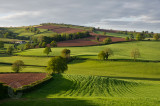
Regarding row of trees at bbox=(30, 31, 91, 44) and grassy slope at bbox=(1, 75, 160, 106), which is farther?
row of trees at bbox=(30, 31, 91, 44)

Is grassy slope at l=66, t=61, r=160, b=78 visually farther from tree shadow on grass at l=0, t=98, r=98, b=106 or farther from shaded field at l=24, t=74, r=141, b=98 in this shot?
tree shadow on grass at l=0, t=98, r=98, b=106

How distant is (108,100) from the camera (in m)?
23.3

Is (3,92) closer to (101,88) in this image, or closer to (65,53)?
(101,88)

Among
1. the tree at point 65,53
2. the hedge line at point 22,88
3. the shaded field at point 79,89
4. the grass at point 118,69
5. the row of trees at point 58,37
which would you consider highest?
the row of trees at point 58,37

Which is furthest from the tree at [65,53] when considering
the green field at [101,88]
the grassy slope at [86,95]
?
the grassy slope at [86,95]

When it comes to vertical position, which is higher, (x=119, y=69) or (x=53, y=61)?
(x=53, y=61)

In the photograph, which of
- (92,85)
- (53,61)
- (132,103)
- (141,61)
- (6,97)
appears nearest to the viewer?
→ (132,103)

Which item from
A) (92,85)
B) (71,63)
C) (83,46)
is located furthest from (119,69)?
(83,46)

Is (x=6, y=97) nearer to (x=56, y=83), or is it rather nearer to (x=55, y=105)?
(x=55, y=105)

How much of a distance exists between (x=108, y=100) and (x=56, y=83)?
1891 centimetres

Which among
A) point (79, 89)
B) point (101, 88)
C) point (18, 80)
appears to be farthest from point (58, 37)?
point (79, 89)

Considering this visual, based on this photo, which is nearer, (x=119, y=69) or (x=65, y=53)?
(x=119, y=69)

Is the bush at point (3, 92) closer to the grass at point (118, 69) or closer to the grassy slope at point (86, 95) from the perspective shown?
the grassy slope at point (86, 95)

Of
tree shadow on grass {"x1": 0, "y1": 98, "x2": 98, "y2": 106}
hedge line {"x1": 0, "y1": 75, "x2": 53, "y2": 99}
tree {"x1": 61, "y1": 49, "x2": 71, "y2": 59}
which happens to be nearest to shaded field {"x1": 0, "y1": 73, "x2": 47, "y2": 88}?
hedge line {"x1": 0, "y1": 75, "x2": 53, "y2": 99}
